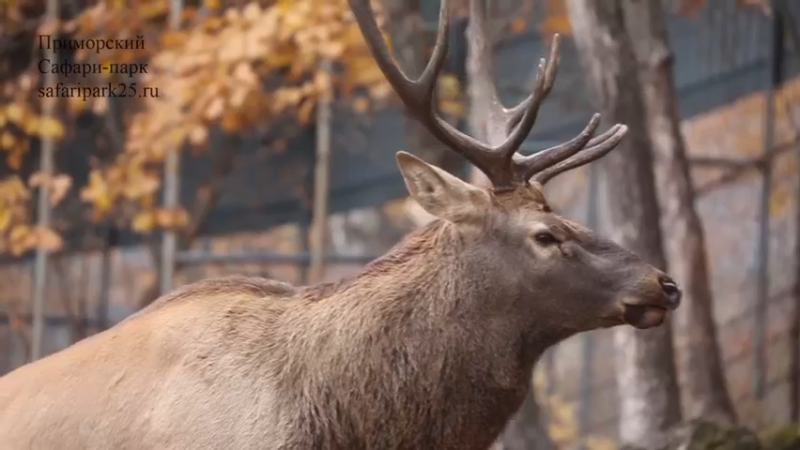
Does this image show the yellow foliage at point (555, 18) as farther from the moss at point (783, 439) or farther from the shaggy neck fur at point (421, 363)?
the shaggy neck fur at point (421, 363)

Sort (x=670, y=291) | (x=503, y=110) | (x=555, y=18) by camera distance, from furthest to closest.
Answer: (x=555, y=18) < (x=503, y=110) < (x=670, y=291)

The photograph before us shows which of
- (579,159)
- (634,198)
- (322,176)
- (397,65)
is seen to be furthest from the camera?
(322,176)

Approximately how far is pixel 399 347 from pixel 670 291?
89cm

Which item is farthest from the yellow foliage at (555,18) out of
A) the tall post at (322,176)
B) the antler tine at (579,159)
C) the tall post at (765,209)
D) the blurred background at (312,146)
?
the antler tine at (579,159)

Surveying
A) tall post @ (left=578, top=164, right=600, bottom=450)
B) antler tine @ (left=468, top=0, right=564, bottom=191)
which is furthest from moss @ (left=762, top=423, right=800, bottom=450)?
tall post @ (left=578, top=164, right=600, bottom=450)

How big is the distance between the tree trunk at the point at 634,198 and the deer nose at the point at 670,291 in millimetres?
2738

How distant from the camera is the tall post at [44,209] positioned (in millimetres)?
8688

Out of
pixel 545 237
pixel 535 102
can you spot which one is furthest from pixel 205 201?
pixel 545 237

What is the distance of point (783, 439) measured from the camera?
20.7 feet

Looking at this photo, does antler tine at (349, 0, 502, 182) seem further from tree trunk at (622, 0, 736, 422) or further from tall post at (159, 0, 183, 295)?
tall post at (159, 0, 183, 295)

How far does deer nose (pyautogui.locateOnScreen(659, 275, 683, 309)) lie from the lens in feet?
12.5

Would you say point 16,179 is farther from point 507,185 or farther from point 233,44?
point 507,185

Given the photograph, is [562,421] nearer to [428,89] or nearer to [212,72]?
[212,72]

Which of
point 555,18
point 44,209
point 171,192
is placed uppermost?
point 555,18
